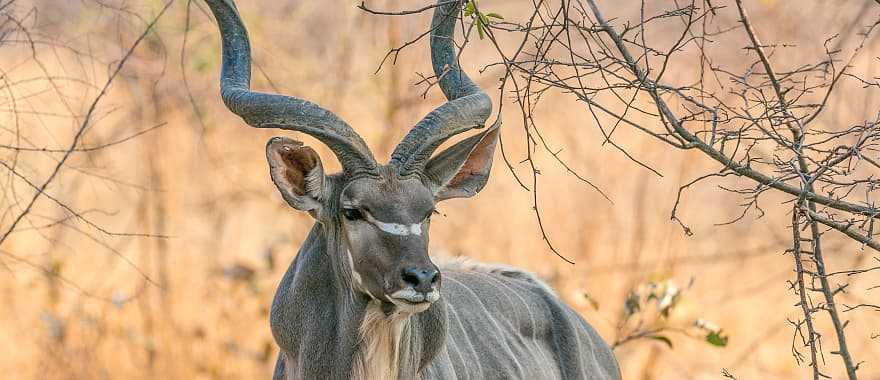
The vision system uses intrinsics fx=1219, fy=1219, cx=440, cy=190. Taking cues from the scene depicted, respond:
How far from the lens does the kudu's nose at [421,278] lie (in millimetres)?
3621

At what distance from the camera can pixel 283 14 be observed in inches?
390

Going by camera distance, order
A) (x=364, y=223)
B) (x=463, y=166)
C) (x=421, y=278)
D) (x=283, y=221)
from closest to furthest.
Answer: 1. (x=421, y=278)
2. (x=364, y=223)
3. (x=463, y=166)
4. (x=283, y=221)

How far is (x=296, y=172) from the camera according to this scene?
4012 millimetres

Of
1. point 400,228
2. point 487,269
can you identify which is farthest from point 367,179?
point 487,269

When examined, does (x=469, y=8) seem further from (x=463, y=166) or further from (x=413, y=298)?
(x=463, y=166)

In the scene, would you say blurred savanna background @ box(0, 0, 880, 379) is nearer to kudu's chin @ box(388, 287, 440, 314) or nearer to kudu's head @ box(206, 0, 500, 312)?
kudu's head @ box(206, 0, 500, 312)

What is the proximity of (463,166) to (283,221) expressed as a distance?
5.68 m

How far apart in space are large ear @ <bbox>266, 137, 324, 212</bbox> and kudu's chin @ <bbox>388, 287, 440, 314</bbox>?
1.71 ft

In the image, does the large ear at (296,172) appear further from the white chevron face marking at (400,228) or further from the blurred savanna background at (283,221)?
the blurred savanna background at (283,221)

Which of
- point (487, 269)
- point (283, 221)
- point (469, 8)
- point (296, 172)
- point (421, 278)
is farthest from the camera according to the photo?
point (283, 221)

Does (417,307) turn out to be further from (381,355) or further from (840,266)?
(840,266)

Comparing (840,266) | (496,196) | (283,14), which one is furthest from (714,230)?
(283,14)

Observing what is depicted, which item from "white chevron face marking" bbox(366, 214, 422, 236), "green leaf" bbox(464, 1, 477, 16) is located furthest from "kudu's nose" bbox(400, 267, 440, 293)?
"green leaf" bbox(464, 1, 477, 16)

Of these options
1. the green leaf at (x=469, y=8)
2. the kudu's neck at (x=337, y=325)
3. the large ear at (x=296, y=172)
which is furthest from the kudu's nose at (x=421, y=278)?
the green leaf at (x=469, y=8)
